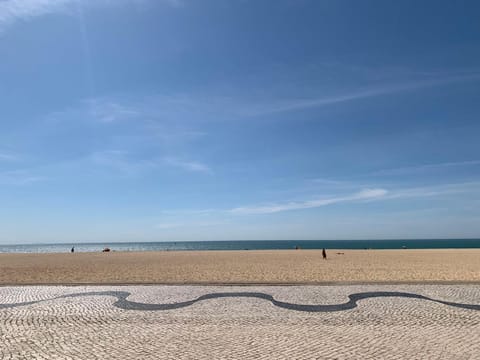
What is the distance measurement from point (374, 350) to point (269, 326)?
2.70 m

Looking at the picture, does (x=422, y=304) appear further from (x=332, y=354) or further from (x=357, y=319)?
(x=332, y=354)

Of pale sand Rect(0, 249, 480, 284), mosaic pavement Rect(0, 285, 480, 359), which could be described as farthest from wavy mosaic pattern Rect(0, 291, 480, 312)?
pale sand Rect(0, 249, 480, 284)

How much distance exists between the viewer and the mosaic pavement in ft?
23.3

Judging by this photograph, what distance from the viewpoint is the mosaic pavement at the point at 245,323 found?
7.10 m

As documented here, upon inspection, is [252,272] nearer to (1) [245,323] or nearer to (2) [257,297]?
(2) [257,297]

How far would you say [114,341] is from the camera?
308 inches

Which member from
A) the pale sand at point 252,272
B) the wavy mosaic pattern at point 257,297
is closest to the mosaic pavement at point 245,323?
the wavy mosaic pattern at point 257,297

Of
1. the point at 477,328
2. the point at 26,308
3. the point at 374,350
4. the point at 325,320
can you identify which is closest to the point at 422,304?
the point at 477,328

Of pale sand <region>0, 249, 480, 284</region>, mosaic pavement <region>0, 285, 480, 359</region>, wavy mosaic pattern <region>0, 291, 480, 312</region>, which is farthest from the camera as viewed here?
pale sand <region>0, 249, 480, 284</region>

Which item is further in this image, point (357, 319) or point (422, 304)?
point (422, 304)

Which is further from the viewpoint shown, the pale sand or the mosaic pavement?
the pale sand

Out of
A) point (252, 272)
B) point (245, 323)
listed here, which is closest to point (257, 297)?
point (245, 323)

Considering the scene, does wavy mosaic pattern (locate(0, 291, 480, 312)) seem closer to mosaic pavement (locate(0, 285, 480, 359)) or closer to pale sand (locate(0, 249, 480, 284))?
mosaic pavement (locate(0, 285, 480, 359))

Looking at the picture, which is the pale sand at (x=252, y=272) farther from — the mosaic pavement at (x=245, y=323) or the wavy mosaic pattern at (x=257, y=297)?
the mosaic pavement at (x=245, y=323)
